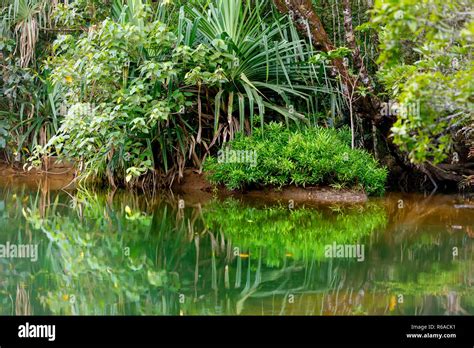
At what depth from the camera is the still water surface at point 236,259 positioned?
4.59 metres

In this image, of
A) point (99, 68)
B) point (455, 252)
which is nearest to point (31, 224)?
point (99, 68)

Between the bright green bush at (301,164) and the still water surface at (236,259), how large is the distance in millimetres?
608

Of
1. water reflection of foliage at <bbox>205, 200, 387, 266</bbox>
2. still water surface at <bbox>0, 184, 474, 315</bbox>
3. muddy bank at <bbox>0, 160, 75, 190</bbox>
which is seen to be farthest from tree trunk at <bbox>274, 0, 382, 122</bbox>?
muddy bank at <bbox>0, 160, 75, 190</bbox>

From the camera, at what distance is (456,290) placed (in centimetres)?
495

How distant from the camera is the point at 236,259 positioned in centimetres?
595

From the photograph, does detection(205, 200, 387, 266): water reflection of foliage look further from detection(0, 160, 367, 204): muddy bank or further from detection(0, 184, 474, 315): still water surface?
detection(0, 160, 367, 204): muddy bank

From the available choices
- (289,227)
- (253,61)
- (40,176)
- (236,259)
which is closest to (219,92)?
(253,61)

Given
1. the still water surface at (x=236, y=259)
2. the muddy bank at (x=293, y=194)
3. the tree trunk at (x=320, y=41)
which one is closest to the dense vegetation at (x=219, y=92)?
the tree trunk at (x=320, y=41)

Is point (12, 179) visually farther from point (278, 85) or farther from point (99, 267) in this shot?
point (99, 267)

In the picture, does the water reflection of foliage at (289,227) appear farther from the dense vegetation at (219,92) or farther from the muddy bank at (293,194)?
the dense vegetation at (219,92)

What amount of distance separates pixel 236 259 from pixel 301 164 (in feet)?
12.9

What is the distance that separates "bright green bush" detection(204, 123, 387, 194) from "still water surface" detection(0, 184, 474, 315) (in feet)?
1.99

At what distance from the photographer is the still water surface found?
15.1ft

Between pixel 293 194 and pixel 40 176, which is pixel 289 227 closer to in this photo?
pixel 293 194
